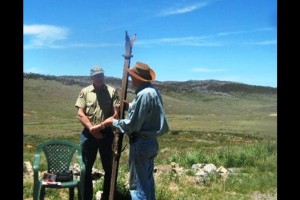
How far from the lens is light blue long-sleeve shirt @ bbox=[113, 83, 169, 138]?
187 inches

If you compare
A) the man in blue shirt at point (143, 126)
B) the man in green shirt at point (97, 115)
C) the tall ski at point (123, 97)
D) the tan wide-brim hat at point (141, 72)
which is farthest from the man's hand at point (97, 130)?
the tan wide-brim hat at point (141, 72)

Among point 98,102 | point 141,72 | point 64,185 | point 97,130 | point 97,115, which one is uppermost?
point 141,72

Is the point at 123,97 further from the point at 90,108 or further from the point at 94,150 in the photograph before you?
the point at 94,150

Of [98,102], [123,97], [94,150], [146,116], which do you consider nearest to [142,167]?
[146,116]

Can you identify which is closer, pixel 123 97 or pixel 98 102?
pixel 123 97

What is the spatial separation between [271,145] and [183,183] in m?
4.93

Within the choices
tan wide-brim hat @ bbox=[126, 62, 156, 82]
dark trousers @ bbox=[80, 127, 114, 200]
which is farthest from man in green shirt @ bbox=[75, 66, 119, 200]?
tan wide-brim hat @ bbox=[126, 62, 156, 82]

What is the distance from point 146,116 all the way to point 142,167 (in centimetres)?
55

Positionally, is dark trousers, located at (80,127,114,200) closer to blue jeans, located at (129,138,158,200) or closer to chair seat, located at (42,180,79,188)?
chair seat, located at (42,180,79,188)

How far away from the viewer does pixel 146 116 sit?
4.77m
